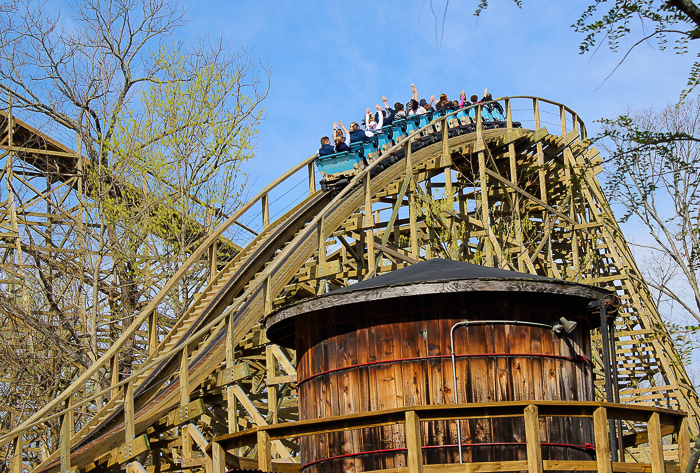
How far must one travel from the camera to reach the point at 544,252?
24.1 m

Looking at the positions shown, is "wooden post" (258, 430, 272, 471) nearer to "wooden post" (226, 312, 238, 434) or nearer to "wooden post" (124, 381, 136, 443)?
"wooden post" (226, 312, 238, 434)

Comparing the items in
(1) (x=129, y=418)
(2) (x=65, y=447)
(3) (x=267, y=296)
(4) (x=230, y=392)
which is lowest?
(2) (x=65, y=447)

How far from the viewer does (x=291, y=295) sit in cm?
1673

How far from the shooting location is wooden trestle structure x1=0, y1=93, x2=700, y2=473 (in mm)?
12094

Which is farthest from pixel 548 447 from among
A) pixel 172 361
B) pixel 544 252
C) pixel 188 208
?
pixel 544 252

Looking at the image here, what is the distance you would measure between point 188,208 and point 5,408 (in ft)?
20.5

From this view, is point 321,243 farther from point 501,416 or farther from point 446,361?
point 501,416

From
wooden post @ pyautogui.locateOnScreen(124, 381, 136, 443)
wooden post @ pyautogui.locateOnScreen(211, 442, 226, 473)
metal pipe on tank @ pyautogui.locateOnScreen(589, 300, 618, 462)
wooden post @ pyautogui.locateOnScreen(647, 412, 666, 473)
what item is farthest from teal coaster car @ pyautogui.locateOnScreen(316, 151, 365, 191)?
wooden post @ pyautogui.locateOnScreen(647, 412, 666, 473)

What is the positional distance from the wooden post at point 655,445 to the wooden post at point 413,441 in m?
2.36

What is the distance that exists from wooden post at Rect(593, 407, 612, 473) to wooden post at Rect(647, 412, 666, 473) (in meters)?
0.61

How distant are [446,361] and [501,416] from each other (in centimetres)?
153

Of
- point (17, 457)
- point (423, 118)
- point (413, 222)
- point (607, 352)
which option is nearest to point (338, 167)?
point (423, 118)

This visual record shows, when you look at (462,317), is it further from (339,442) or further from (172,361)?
(172,361)

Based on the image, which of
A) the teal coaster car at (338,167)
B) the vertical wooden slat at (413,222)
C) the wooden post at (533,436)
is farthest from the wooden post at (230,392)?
the teal coaster car at (338,167)
